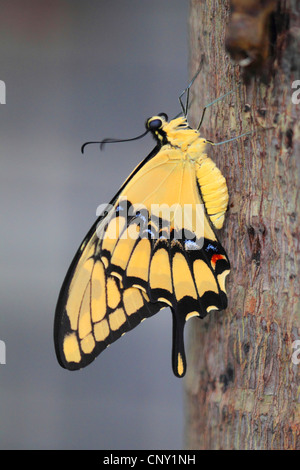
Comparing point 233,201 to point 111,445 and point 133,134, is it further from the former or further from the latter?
point 111,445

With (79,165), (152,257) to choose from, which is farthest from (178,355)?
(79,165)

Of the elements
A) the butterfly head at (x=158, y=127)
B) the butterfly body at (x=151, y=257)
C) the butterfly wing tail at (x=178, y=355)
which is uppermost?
the butterfly head at (x=158, y=127)

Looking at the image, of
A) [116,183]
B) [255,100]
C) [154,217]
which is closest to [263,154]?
[255,100]

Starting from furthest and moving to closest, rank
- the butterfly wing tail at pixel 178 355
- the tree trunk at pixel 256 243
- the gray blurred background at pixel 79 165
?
the gray blurred background at pixel 79 165
the butterfly wing tail at pixel 178 355
the tree trunk at pixel 256 243

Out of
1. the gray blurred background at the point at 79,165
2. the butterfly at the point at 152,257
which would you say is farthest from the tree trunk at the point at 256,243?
the gray blurred background at the point at 79,165

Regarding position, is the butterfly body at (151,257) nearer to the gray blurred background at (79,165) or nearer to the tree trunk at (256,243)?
the tree trunk at (256,243)

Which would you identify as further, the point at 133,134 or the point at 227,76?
the point at 133,134

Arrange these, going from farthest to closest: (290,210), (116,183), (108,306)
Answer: (116,183) < (108,306) < (290,210)
